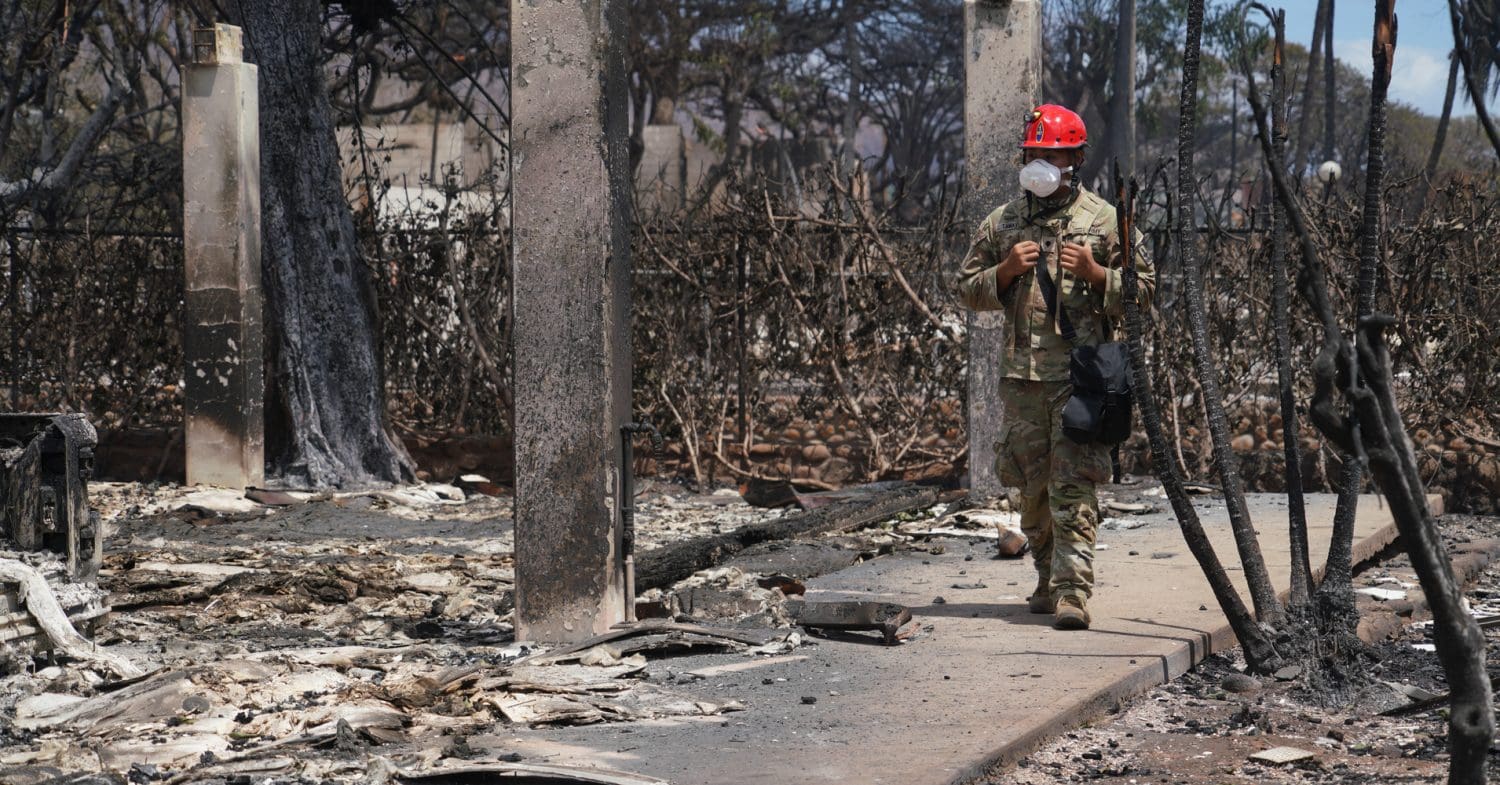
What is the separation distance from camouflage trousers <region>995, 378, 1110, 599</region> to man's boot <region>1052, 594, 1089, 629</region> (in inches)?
1.0

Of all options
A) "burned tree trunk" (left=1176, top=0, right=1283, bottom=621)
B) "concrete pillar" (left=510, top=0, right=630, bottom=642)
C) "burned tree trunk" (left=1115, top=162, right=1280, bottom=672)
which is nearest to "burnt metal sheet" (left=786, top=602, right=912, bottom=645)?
"concrete pillar" (left=510, top=0, right=630, bottom=642)

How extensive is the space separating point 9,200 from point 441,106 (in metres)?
17.2

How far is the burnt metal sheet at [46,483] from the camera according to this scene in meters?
5.90

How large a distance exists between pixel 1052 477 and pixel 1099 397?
15.2 inches

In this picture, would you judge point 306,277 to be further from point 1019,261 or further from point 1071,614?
point 1071,614

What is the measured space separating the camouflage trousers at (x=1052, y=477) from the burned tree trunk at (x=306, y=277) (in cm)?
636

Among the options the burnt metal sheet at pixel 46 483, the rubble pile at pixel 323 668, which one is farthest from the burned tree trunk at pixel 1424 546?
the burnt metal sheet at pixel 46 483

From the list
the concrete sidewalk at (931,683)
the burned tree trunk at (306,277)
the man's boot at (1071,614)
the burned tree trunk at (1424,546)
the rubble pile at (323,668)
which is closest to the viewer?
the burned tree trunk at (1424,546)

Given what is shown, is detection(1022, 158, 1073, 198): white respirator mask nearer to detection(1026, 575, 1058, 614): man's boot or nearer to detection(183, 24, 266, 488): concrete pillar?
detection(1026, 575, 1058, 614): man's boot

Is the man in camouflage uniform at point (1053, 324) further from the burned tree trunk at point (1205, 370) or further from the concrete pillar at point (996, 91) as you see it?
the concrete pillar at point (996, 91)

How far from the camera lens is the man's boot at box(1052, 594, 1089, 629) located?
597 centimetres

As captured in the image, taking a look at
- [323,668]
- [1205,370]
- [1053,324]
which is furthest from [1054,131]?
[323,668]

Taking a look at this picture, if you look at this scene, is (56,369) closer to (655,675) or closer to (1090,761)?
(655,675)

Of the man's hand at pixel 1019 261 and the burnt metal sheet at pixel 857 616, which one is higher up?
the man's hand at pixel 1019 261
